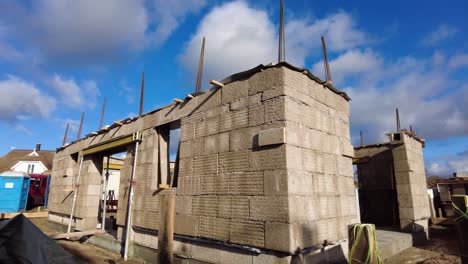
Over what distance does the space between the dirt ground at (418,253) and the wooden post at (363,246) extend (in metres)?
3.09

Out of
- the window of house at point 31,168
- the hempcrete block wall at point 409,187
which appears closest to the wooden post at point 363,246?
the hempcrete block wall at point 409,187

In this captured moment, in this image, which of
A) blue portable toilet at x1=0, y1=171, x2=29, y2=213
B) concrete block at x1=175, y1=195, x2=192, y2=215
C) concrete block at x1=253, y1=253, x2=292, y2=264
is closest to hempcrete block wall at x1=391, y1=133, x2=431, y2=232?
concrete block at x1=253, y1=253, x2=292, y2=264

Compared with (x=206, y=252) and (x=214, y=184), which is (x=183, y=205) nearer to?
(x=214, y=184)

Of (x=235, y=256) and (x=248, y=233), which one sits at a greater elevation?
(x=248, y=233)

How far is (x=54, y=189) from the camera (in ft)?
50.1

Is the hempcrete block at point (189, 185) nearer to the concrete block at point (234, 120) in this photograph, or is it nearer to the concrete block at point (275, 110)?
the concrete block at point (234, 120)

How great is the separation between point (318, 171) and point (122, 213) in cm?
659

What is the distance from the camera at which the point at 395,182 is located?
11.9m

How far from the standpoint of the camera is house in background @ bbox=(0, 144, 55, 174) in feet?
137

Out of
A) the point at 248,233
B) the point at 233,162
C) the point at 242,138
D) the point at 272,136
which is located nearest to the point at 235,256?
the point at 248,233

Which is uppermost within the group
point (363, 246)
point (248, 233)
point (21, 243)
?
point (21, 243)

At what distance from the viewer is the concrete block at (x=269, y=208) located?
17.0 ft

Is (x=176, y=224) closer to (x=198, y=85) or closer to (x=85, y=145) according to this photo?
(x=198, y=85)

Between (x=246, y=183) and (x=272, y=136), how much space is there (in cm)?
111
